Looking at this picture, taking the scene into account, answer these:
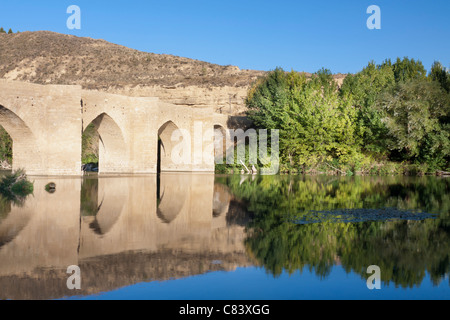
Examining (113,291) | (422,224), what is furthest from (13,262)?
(422,224)

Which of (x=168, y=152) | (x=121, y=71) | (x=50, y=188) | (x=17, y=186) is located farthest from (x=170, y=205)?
(x=121, y=71)

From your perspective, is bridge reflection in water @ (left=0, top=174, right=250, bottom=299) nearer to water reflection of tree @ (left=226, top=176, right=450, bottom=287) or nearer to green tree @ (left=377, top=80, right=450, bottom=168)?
water reflection of tree @ (left=226, top=176, right=450, bottom=287)

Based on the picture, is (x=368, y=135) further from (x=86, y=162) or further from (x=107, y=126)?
(x=86, y=162)

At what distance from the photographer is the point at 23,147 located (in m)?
21.6

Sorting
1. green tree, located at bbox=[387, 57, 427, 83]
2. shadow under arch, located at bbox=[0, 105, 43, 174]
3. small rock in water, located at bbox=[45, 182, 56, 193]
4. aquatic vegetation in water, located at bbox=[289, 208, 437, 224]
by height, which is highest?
green tree, located at bbox=[387, 57, 427, 83]

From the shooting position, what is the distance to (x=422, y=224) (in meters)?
8.49

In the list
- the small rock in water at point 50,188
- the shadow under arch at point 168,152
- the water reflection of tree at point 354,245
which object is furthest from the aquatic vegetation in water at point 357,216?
the shadow under arch at point 168,152

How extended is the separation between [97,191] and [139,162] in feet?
40.3

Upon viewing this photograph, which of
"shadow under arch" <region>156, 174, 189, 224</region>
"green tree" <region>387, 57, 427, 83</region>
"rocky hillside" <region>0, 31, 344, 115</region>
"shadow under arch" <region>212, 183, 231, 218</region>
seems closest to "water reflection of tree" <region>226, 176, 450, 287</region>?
"shadow under arch" <region>212, 183, 231, 218</region>

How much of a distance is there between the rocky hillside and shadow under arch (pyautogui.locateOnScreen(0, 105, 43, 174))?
27.6 m

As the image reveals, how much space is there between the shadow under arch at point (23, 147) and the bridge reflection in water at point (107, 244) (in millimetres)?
10905

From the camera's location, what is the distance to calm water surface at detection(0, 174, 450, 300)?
4609 mm

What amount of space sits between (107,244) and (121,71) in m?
50.6

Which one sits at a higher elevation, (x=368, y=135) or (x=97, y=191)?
(x=368, y=135)
